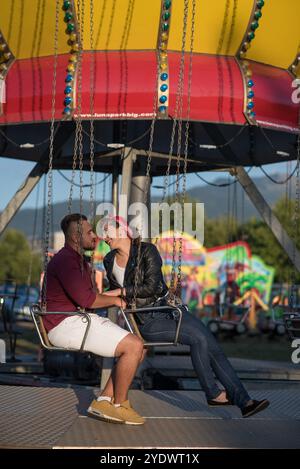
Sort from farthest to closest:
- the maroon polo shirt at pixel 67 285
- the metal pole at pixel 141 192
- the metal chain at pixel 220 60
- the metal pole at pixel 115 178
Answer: the metal pole at pixel 115 178, the metal pole at pixel 141 192, the metal chain at pixel 220 60, the maroon polo shirt at pixel 67 285

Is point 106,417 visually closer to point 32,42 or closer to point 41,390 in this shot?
point 41,390

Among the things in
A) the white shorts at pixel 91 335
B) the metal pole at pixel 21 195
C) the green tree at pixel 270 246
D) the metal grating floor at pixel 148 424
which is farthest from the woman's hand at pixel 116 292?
the green tree at pixel 270 246

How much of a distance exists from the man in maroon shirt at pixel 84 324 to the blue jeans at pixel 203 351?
0.33 meters

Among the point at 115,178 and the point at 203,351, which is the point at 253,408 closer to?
the point at 203,351

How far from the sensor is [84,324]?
21.9 feet

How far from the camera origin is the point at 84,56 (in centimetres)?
1177

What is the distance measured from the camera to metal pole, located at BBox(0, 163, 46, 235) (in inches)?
542

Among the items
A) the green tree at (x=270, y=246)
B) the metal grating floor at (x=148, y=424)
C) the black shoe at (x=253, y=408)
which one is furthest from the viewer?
the green tree at (x=270, y=246)

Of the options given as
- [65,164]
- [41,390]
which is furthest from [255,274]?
[41,390]

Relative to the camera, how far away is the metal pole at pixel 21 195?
13.8 metres

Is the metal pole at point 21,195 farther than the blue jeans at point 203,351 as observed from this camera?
Yes

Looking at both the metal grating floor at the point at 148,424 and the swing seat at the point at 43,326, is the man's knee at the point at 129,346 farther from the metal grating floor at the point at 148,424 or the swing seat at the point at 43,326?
the metal grating floor at the point at 148,424

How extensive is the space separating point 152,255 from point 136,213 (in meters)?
6.12

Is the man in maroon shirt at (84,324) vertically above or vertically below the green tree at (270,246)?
below
